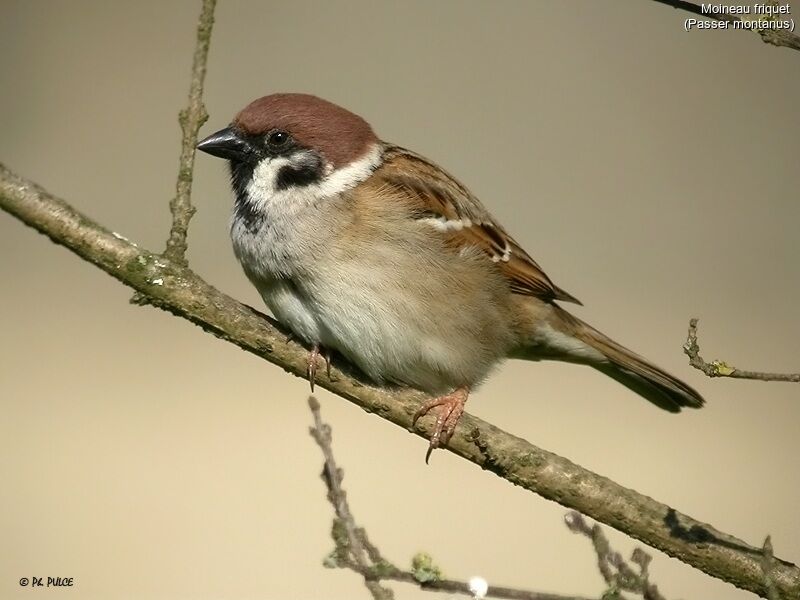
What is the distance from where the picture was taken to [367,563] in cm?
193

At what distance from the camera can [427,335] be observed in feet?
8.68

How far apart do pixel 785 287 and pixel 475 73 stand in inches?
55.1

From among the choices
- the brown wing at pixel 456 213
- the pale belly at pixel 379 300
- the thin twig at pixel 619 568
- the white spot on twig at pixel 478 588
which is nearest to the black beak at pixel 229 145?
the pale belly at pixel 379 300

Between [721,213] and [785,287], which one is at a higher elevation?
[721,213]

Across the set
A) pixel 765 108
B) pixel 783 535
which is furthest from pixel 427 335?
pixel 765 108

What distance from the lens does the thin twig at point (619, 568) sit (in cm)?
172

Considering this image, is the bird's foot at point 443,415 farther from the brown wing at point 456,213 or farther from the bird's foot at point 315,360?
the brown wing at point 456,213

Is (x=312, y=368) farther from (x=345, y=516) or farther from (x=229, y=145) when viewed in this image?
(x=229, y=145)

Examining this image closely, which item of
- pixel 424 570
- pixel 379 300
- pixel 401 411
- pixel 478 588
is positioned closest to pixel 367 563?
pixel 424 570

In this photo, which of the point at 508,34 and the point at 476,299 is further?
the point at 508,34

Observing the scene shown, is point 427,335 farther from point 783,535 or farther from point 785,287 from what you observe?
point 785,287

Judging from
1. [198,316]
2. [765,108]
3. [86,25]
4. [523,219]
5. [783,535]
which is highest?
[86,25]

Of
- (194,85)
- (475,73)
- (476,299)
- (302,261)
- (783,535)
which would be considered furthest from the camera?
(475,73)

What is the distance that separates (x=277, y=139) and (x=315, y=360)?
55 centimetres
